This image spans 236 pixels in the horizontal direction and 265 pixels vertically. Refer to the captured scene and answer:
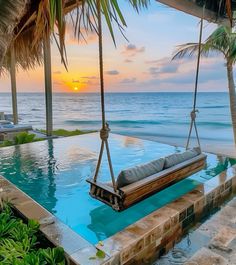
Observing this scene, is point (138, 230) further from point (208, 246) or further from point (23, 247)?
point (23, 247)

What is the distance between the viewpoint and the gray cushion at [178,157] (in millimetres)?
3146

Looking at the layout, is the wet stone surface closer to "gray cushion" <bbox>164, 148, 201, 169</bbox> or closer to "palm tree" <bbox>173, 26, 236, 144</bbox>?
"gray cushion" <bbox>164, 148, 201, 169</bbox>

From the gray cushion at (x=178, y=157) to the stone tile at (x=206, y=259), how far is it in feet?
3.48

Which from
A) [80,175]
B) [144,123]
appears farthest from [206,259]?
[144,123]

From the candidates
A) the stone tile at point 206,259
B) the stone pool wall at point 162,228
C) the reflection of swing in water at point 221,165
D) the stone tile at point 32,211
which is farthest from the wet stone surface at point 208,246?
the reflection of swing in water at point 221,165

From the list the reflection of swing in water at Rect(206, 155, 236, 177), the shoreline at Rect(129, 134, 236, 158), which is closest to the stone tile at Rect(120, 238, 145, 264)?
the reflection of swing in water at Rect(206, 155, 236, 177)

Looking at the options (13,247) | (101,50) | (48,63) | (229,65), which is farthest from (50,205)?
(48,63)

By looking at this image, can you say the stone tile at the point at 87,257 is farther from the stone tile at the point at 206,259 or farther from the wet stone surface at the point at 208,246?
the stone tile at the point at 206,259

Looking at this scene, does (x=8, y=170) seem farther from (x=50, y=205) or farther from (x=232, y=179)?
(x=232, y=179)

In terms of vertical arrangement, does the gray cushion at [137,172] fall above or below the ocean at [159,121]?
above

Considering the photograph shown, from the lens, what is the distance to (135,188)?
2.51 meters

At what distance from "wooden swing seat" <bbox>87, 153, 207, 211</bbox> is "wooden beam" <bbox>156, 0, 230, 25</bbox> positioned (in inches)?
108

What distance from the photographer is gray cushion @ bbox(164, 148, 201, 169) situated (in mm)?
3146

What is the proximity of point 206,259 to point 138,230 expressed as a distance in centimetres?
67
